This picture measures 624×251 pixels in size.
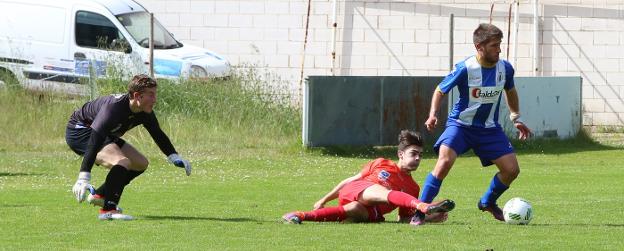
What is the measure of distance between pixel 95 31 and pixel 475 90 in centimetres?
1433

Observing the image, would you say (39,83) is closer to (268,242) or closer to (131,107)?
(131,107)

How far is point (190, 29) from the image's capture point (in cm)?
2680

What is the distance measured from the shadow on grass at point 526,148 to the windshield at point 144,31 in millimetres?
4913

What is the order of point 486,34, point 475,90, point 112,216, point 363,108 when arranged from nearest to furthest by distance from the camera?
point 486,34
point 475,90
point 112,216
point 363,108

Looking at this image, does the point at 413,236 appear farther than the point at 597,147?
No

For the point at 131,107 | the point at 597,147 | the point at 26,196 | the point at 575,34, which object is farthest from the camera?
the point at 575,34

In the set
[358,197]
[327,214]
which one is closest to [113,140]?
[327,214]

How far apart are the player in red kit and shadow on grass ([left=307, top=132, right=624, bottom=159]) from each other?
373 inches

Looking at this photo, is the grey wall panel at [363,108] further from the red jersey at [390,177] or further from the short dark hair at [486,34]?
the short dark hair at [486,34]

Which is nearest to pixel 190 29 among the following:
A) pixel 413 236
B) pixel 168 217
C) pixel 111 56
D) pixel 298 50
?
pixel 298 50

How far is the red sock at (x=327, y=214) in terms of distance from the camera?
1111cm

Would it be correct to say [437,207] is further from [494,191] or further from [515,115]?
[515,115]

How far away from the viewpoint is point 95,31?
24.4 m

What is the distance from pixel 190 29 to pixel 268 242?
684 inches
